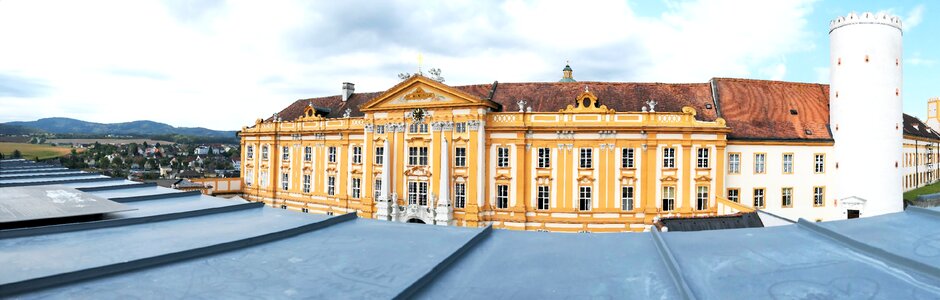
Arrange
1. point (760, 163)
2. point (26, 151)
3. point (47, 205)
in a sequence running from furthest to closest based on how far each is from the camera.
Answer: point (26, 151) → point (760, 163) → point (47, 205)

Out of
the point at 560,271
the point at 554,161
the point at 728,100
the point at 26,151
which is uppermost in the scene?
the point at 728,100

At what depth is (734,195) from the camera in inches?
1300

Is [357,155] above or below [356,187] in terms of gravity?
above

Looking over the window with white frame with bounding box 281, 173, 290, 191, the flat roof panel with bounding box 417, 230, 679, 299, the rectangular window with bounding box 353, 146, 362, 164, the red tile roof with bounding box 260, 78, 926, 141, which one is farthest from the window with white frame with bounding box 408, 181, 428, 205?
the flat roof panel with bounding box 417, 230, 679, 299

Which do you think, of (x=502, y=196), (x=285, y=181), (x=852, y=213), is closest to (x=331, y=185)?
(x=285, y=181)

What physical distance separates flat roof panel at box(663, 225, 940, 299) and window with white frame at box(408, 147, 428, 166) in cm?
2710

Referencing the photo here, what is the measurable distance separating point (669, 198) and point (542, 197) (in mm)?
8438

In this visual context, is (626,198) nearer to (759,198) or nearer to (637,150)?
(637,150)

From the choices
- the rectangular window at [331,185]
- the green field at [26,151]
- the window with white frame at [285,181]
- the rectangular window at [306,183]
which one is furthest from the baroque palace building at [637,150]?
the green field at [26,151]

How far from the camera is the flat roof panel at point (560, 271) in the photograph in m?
4.70

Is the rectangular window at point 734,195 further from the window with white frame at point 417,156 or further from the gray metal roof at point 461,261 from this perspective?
the gray metal roof at point 461,261

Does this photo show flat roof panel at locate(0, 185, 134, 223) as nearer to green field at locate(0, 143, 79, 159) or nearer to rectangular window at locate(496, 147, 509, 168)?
rectangular window at locate(496, 147, 509, 168)

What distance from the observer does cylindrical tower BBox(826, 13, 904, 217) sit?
1244 inches

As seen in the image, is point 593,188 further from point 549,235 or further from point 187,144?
point 187,144
